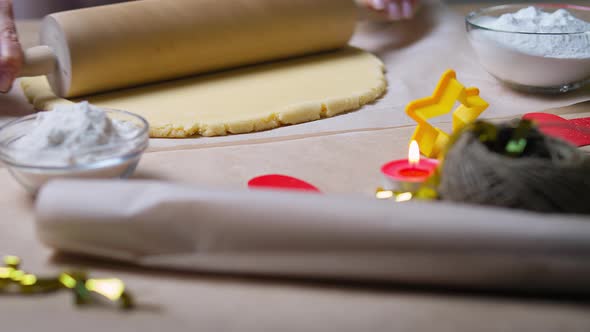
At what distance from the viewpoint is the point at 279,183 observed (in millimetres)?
969

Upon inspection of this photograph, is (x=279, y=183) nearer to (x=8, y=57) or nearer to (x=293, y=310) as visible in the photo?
(x=293, y=310)

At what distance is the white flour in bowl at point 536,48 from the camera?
1.27m

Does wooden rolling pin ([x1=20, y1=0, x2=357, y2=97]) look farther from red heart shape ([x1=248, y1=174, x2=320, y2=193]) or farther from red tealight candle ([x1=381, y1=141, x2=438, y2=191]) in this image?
red tealight candle ([x1=381, y1=141, x2=438, y2=191])

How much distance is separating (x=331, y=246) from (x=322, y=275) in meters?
0.04

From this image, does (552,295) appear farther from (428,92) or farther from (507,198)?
(428,92)

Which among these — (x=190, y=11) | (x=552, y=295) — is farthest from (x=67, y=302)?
(x=190, y=11)

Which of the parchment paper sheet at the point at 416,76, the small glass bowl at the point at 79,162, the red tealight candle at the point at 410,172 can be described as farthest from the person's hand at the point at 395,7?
the small glass bowl at the point at 79,162

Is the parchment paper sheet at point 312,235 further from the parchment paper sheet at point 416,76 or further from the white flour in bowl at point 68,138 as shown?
the parchment paper sheet at point 416,76

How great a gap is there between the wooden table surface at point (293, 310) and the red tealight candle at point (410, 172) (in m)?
0.20

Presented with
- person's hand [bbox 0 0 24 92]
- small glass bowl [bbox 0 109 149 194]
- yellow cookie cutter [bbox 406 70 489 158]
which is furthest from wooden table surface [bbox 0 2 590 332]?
person's hand [bbox 0 0 24 92]

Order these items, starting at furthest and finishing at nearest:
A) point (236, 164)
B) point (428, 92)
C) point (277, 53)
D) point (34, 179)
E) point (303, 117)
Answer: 1. point (277, 53)
2. point (428, 92)
3. point (303, 117)
4. point (236, 164)
5. point (34, 179)

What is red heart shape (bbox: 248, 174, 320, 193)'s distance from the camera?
3.13 feet

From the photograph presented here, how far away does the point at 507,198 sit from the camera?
0.76 metres

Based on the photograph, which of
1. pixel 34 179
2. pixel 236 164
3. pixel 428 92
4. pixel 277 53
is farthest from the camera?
pixel 277 53
